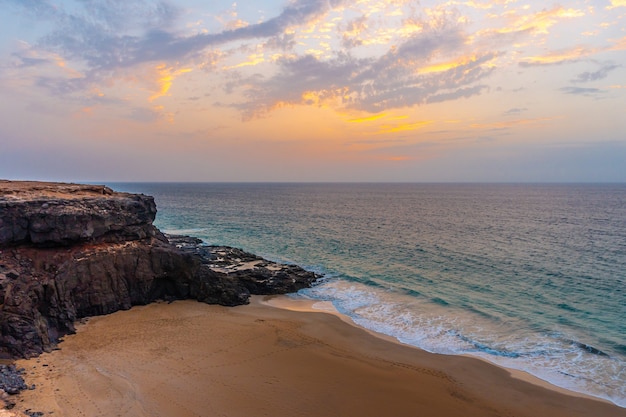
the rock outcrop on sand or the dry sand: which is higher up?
the rock outcrop on sand

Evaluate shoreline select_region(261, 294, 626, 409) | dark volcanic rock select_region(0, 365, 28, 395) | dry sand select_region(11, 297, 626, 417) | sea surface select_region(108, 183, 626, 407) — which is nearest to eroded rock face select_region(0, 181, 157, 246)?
dry sand select_region(11, 297, 626, 417)

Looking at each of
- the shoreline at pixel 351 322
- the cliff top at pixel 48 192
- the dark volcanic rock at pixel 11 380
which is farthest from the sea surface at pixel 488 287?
the dark volcanic rock at pixel 11 380

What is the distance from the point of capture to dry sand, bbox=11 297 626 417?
52.3ft

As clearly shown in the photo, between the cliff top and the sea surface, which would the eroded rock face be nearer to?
the cliff top

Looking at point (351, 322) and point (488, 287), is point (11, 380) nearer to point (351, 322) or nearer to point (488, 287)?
point (351, 322)

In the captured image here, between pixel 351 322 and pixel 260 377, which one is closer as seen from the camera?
pixel 260 377

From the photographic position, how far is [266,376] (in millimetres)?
18578

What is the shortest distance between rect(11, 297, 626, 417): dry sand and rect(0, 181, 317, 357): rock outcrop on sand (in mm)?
1697

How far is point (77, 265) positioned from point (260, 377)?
46.0 feet

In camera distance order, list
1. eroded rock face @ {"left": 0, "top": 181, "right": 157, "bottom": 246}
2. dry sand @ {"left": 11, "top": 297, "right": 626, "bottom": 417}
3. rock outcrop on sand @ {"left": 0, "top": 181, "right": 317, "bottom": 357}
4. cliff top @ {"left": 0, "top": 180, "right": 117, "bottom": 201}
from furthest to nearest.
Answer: cliff top @ {"left": 0, "top": 180, "right": 117, "bottom": 201}
eroded rock face @ {"left": 0, "top": 181, "right": 157, "bottom": 246}
rock outcrop on sand @ {"left": 0, "top": 181, "right": 317, "bottom": 357}
dry sand @ {"left": 11, "top": 297, "right": 626, "bottom": 417}

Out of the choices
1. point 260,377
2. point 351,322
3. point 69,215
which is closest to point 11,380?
point 260,377

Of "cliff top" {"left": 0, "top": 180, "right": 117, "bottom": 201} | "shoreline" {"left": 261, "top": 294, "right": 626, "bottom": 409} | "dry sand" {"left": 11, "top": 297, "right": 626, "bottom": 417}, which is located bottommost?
"shoreline" {"left": 261, "top": 294, "right": 626, "bottom": 409}

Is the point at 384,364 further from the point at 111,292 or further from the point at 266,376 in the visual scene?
the point at 111,292

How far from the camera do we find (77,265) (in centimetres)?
2378
